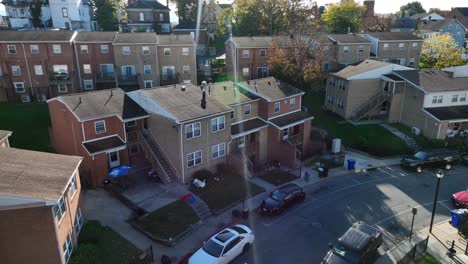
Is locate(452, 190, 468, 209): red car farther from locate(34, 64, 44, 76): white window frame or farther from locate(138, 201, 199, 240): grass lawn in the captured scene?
locate(34, 64, 44, 76): white window frame

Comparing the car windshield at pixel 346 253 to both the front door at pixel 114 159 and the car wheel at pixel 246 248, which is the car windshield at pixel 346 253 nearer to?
the car wheel at pixel 246 248

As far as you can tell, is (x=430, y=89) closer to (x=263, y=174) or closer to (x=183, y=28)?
(x=263, y=174)

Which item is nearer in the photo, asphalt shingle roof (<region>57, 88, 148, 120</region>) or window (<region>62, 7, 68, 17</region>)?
asphalt shingle roof (<region>57, 88, 148, 120</region>)

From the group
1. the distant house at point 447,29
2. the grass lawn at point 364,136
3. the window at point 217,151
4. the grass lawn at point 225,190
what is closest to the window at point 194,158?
the window at point 217,151

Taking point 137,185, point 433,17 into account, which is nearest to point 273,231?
point 137,185

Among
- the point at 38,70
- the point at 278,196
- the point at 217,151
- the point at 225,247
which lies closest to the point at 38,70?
the point at 38,70

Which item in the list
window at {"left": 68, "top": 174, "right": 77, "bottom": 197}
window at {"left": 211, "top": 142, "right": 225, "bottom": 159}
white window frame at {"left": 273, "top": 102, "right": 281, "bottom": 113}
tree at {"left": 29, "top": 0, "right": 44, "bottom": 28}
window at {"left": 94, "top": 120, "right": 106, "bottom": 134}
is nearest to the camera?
window at {"left": 68, "top": 174, "right": 77, "bottom": 197}

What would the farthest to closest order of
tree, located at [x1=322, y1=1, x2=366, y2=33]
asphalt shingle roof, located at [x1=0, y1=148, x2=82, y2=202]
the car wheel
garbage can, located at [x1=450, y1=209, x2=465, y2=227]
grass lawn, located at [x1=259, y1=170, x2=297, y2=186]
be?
tree, located at [x1=322, y1=1, x2=366, y2=33] → grass lawn, located at [x1=259, y1=170, x2=297, y2=186] → garbage can, located at [x1=450, y1=209, x2=465, y2=227] → the car wheel → asphalt shingle roof, located at [x1=0, y1=148, x2=82, y2=202]

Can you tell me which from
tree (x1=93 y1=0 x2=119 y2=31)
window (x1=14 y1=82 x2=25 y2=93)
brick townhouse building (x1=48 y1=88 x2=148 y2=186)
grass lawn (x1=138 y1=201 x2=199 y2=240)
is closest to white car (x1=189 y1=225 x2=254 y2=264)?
grass lawn (x1=138 y1=201 x2=199 y2=240)
